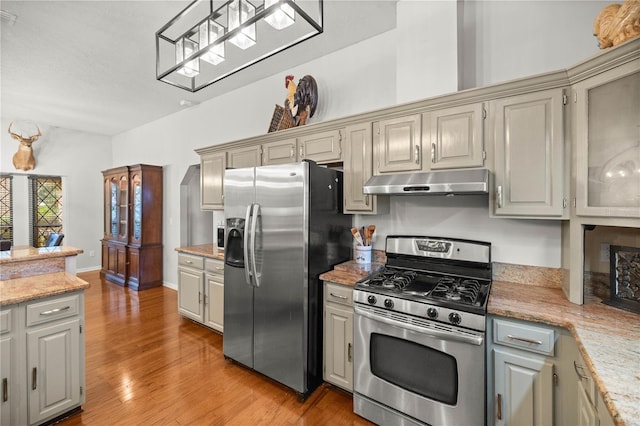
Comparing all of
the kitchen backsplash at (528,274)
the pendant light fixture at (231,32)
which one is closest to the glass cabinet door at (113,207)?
the pendant light fixture at (231,32)

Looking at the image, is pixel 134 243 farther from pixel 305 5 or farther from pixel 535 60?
pixel 535 60

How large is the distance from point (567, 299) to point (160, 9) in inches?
141

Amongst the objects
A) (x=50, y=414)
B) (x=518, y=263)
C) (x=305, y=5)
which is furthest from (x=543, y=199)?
(x=50, y=414)

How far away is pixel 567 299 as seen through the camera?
68.0 inches

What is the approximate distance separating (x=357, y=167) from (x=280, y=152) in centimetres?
93

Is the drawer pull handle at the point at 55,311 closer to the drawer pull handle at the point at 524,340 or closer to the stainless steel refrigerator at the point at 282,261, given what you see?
the stainless steel refrigerator at the point at 282,261

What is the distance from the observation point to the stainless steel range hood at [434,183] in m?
1.82

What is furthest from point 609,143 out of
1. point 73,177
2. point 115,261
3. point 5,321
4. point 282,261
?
point 73,177

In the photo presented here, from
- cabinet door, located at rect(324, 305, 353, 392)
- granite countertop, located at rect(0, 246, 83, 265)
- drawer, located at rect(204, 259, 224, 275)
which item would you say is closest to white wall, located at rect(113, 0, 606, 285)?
cabinet door, located at rect(324, 305, 353, 392)

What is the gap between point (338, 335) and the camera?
2230 mm

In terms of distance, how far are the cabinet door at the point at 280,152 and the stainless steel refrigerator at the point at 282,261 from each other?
1.77 feet

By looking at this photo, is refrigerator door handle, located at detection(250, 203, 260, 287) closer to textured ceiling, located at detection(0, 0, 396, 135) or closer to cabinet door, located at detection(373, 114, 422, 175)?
cabinet door, located at detection(373, 114, 422, 175)

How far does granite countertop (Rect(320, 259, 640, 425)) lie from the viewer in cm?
92

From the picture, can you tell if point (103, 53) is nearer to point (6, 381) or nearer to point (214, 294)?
point (214, 294)
